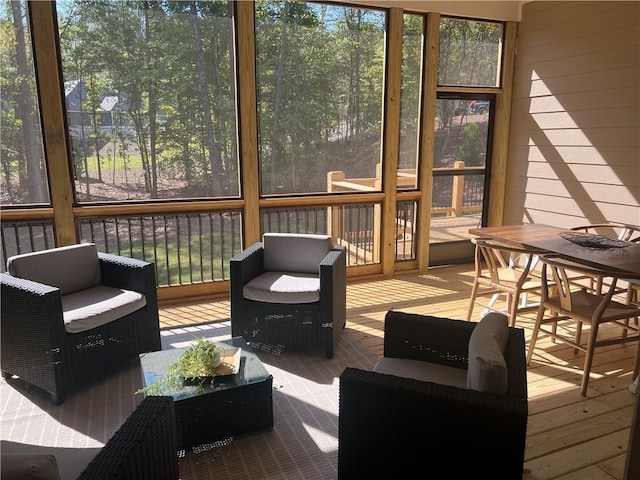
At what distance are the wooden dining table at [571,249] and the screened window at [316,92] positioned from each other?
1.67 m

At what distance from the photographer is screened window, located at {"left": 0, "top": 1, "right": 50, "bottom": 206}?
3.59m

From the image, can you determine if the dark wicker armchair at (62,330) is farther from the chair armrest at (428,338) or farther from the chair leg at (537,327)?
the chair leg at (537,327)

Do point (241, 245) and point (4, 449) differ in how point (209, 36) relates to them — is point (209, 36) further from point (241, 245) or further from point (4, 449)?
point (4, 449)

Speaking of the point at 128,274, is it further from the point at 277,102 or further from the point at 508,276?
the point at 508,276

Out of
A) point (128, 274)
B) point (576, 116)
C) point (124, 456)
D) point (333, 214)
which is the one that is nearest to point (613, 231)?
point (576, 116)

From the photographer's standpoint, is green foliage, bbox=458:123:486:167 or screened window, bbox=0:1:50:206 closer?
screened window, bbox=0:1:50:206

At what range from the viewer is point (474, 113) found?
5402 mm

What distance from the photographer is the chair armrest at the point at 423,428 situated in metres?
1.65

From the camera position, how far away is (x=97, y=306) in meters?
2.94

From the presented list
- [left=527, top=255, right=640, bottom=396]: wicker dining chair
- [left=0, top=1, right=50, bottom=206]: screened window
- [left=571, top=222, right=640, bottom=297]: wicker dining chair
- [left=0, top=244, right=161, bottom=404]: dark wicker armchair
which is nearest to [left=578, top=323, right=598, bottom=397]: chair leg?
[left=527, top=255, right=640, bottom=396]: wicker dining chair

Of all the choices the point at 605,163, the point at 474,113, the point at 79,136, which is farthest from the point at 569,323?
the point at 79,136

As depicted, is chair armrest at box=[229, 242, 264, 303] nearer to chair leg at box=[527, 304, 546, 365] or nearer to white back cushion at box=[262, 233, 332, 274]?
white back cushion at box=[262, 233, 332, 274]

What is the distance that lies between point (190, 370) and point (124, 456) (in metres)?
0.88

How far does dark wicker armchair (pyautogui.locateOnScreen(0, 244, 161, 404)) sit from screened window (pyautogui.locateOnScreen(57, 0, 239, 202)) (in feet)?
3.83
